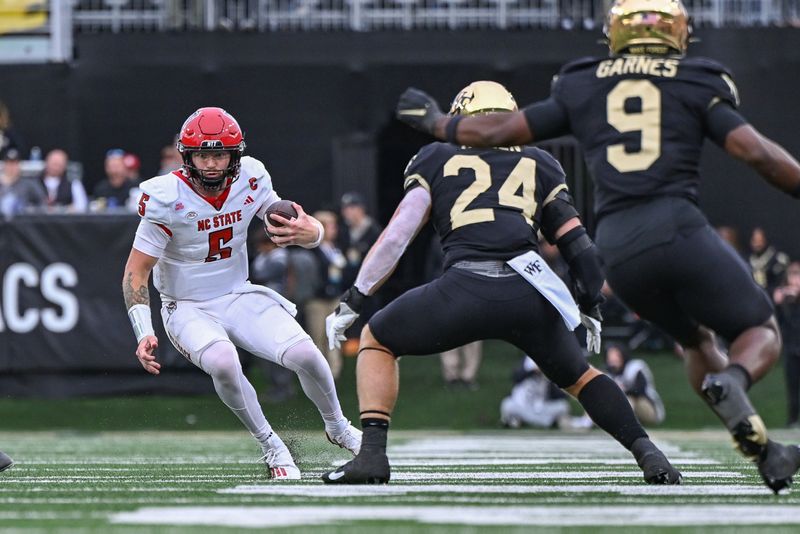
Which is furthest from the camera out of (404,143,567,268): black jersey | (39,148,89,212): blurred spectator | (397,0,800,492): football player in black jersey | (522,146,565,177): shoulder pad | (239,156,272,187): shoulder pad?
(39,148,89,212): blurred spectator

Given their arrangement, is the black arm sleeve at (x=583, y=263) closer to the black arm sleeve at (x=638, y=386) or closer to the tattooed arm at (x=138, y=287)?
the tattooed arm at (x=138, y=287)

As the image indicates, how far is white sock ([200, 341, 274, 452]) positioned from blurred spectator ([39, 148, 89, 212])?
7.96m

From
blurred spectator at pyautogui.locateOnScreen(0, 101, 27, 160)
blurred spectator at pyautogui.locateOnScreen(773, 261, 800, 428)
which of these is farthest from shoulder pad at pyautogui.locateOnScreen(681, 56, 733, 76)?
blurred spectator at pyautogui.locateOnScreen(0, 101, 27, 160)

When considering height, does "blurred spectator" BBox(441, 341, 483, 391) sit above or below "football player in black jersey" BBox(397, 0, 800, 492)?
below

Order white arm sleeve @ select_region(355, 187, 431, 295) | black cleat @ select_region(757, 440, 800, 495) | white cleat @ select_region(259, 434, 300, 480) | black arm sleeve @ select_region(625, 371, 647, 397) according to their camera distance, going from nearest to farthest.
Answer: black cleat @ select_region(757, 440, 800, 495), white arm sleeve @ select_region(355, 187, 431, 295), white cleat @ select_region(259, 434, 300, 480), black arm sleeve @ select_region(625, 371, 647, 397)

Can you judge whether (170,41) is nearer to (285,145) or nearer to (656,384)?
(285,145)

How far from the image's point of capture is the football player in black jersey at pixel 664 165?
5562mm

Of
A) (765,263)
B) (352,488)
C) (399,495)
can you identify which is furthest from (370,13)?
(399,495)

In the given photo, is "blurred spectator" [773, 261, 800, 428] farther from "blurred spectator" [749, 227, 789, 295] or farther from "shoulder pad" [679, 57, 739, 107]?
"shoulder pad" [679, 57, 739, 107]

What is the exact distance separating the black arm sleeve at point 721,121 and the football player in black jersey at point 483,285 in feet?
3.87

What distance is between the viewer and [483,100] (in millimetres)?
6820

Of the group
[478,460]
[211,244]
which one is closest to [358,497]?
[211,244]

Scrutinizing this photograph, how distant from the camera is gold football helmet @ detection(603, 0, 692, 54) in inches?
232

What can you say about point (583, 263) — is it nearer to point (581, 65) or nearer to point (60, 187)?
point (581, 65)
